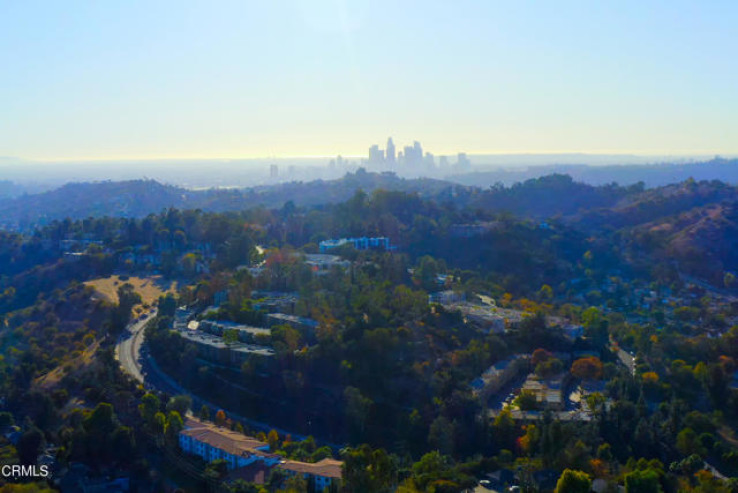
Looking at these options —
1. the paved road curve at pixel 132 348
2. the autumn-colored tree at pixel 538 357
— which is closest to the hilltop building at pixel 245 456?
the paved road curve at pixel 132 348

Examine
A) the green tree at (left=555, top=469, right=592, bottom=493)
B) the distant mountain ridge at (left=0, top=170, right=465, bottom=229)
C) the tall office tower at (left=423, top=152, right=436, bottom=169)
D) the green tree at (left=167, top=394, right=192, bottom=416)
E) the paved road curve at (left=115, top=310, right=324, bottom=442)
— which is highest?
the tall office tower at (left=423, top=152, right=436, bottom=169)

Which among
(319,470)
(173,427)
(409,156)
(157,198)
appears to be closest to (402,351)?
(319,470)

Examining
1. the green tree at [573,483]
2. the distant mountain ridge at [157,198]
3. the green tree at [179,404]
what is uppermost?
the distant mountain ridge at [157,198]

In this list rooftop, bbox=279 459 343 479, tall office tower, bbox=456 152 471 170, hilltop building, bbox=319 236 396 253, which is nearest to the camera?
rooftop, bbox=279 459 343 479

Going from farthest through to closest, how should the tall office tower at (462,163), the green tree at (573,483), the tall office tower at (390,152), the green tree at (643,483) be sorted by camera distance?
1. the tall office tower at (462,163)
2. the tall office tower at (390,152)
3. the green tree at (643,483)
4. the green tree at (573,483)

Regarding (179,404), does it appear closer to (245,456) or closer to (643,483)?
(245,456)

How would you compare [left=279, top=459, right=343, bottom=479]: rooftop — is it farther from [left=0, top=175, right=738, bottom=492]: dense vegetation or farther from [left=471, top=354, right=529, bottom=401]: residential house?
[left=471, top=354, right=529, bottom=401]: residential house

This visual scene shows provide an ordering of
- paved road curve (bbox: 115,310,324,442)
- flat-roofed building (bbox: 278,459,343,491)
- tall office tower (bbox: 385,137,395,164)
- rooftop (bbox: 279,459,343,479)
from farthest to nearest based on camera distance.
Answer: tall office tower (bbox: 385,137,395,164) < paved road curve (bbox: 115,310,324,442) < rooftop (bbox: 279,459,343,479) < flat-roofed building (bbox: 278,459,343,491)

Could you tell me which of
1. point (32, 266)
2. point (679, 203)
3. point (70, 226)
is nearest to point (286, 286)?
point (32, 266)

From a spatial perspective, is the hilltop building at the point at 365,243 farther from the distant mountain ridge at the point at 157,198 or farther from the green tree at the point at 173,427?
the distant mountain ridge at the point at 157,198

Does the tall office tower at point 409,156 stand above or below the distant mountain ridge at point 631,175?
above

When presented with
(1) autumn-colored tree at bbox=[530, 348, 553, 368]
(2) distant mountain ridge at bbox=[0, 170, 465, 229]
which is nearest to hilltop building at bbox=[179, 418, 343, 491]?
(1) autumn-colored tree at bbox=[530, 348, 553, 368]

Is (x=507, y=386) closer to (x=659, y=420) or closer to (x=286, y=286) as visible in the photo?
(x=659, y=420)
